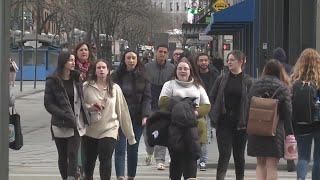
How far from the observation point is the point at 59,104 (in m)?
8.79

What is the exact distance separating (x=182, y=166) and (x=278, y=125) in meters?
1.29

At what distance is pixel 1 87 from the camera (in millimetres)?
6227

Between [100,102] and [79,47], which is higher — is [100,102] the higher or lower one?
the lower one

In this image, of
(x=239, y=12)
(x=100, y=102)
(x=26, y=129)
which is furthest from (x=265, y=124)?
(x=239, y=12)

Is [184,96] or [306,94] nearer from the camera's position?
[184,96]

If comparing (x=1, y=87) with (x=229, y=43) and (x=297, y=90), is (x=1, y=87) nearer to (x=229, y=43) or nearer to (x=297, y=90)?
(x=297, y=90)

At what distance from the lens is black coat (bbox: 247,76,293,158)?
8.19 metres

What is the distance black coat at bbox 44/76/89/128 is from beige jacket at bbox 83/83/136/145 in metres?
0.11

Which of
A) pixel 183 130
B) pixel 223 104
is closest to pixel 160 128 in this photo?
pixel 183 130

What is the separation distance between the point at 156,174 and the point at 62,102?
9.27ft

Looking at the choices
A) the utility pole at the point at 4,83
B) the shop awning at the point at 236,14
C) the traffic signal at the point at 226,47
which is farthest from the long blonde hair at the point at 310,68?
the traffic signal at the point at 226,47

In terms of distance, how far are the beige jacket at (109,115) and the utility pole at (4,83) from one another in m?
2.42

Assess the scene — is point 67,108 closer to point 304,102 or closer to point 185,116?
point 185,116

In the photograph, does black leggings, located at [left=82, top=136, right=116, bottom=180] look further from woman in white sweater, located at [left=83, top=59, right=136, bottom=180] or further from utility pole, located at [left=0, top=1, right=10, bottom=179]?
utility pole, located at [left=0, top=1, right=10, bottom=179]
